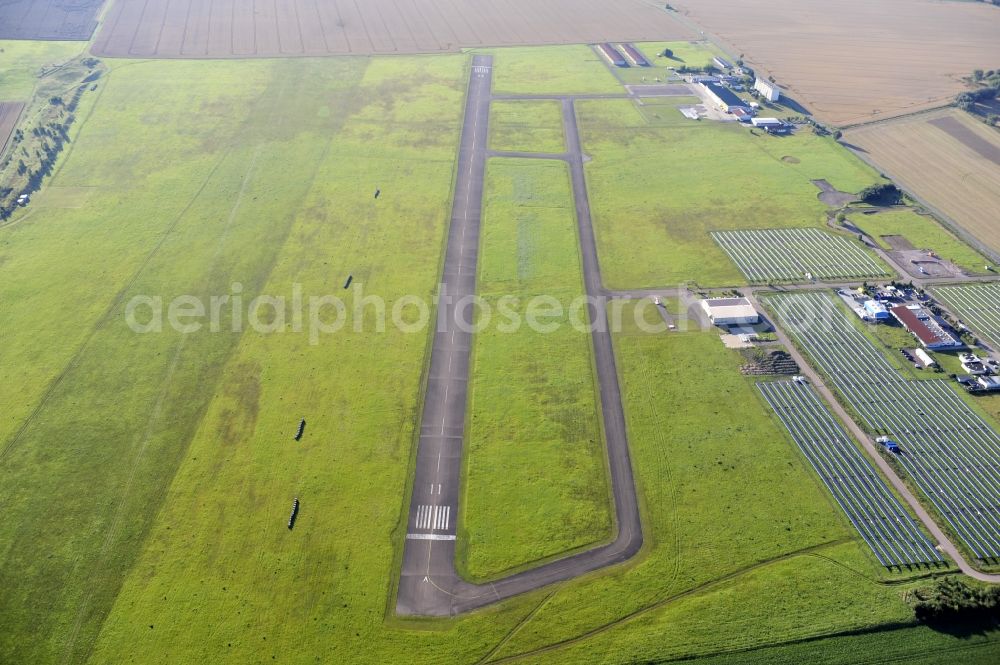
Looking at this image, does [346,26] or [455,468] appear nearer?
[455,468]

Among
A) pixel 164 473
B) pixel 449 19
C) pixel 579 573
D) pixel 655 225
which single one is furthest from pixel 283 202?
pixel 449 19

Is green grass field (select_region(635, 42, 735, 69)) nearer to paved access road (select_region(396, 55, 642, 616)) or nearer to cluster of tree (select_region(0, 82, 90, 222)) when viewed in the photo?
paved access road (select_region(396, 55, 642, 616))

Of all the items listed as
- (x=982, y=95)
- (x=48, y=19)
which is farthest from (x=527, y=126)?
(x=48, y=19)

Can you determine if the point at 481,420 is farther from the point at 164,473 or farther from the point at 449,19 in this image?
the point at 449,19

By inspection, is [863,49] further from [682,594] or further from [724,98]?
[682,594]

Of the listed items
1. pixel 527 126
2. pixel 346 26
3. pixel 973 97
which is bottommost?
pixel 527 126

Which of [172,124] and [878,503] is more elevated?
[172,124]
